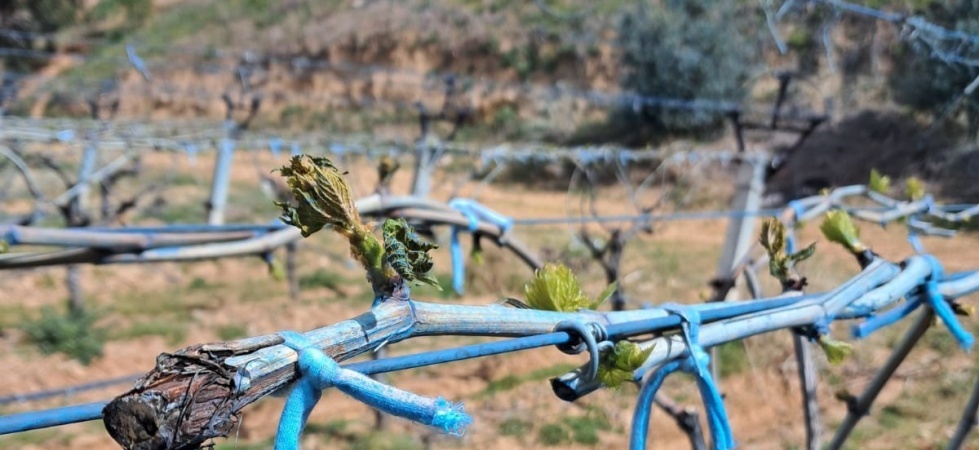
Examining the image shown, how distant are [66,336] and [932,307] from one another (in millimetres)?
5798

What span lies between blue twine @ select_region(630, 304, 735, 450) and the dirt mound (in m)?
9.95

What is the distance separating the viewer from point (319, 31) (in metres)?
20.2

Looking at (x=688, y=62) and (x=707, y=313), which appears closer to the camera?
(x=707, y=313)

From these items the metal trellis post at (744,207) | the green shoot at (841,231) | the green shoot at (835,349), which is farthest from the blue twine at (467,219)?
the metal trellis post at (744,207)

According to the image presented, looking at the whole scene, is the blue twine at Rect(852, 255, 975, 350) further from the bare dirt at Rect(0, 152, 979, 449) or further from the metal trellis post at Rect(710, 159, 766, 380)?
the metal trellis post at Rect(710, 159, 766, 380)

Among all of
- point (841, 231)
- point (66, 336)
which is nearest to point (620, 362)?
point (841, 231)

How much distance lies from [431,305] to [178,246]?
126 cm

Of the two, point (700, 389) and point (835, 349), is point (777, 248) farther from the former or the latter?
point (700, 389)

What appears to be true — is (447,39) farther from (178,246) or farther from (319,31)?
(178,246)

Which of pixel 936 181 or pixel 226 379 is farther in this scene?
pixel 936 181

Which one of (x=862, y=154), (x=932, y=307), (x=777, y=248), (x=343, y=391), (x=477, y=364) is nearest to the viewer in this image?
(x=343, y=391)

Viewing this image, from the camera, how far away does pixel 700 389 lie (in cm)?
97

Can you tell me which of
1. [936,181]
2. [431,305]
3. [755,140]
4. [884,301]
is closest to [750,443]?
[884,301]

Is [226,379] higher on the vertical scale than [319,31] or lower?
lower
